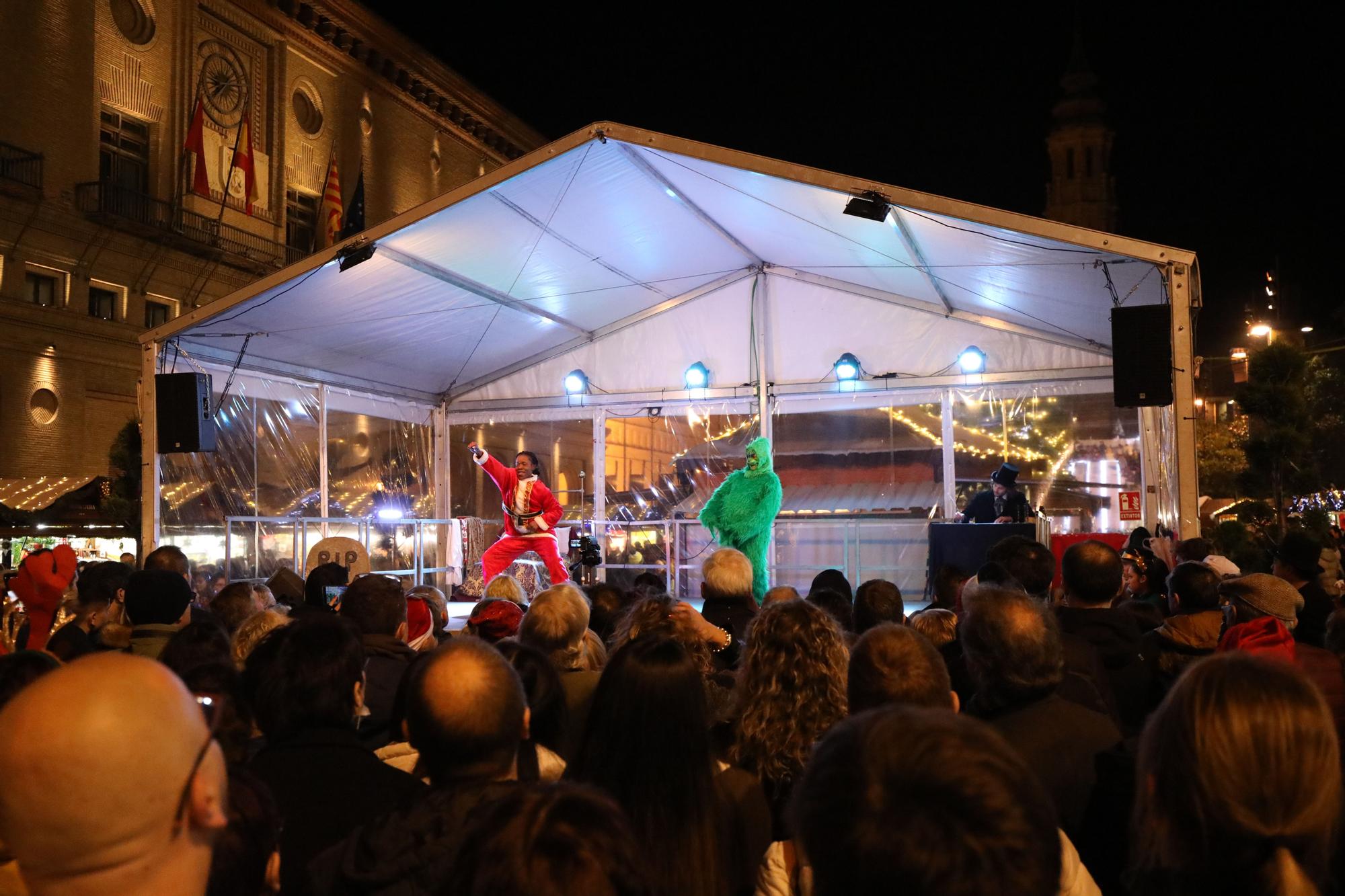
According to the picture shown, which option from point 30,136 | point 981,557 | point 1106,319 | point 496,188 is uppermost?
point 30,136

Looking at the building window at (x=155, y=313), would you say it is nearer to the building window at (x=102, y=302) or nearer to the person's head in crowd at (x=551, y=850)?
the building window at (x=102, y=302)

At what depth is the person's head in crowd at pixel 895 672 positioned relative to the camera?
94.4 inches

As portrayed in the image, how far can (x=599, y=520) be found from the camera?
47.8 feet

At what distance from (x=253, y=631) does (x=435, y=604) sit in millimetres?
1303

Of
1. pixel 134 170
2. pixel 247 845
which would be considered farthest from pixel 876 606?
pixel 134 170

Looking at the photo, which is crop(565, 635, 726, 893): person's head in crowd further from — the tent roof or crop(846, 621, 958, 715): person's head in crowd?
the tent roof

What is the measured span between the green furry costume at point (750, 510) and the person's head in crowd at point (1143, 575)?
3376 millimetres

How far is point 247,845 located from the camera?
1.62 metres

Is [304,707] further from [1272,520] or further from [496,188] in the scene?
[1272,520]

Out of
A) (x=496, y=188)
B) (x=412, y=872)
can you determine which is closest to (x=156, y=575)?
(x=412, y=872)

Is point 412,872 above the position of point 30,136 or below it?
below

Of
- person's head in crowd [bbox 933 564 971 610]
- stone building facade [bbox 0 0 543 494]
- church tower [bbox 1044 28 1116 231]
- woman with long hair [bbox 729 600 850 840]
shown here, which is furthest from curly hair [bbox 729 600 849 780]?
church tower [bbox 1044 28 1116 231]

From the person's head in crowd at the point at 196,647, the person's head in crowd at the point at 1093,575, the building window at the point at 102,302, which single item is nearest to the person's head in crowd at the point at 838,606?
the person's head in crowd at the point at 1093,575

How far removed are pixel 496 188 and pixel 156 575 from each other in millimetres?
5935
